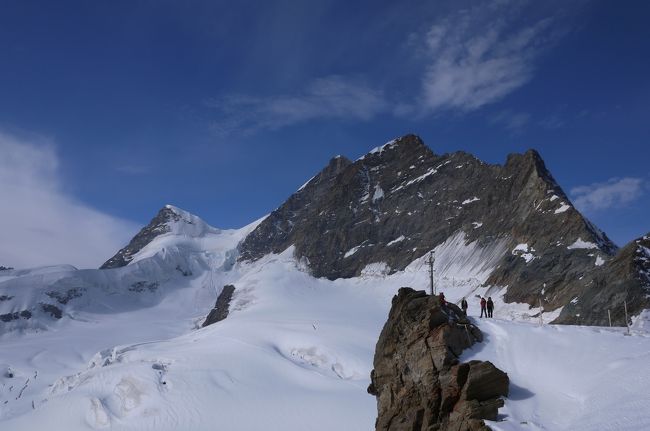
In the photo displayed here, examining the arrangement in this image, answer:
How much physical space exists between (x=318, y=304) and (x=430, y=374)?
75.7 meters

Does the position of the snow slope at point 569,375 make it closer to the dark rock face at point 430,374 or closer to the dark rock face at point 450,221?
the dark rock face at point 430,374

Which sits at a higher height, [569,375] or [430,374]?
[569,375]

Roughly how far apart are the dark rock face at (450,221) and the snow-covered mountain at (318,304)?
1.13 feet

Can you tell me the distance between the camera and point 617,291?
128 feet

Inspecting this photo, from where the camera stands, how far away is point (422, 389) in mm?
18984

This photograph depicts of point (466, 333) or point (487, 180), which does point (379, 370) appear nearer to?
point (466, 333)


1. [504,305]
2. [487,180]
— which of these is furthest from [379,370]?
[487,180]

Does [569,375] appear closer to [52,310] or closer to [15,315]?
[15,315]

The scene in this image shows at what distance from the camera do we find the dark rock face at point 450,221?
61281 millimetres

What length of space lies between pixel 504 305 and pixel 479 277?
62.8 feet

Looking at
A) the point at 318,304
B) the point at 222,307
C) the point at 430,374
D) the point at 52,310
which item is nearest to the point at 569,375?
the point at 430,374

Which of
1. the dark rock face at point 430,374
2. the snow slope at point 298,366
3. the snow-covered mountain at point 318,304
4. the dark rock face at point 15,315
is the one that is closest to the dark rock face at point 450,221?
the snow-covered mountain at point 318,304

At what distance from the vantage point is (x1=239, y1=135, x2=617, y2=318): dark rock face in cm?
6128

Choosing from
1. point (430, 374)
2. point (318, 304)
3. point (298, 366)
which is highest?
point (318, 304)
